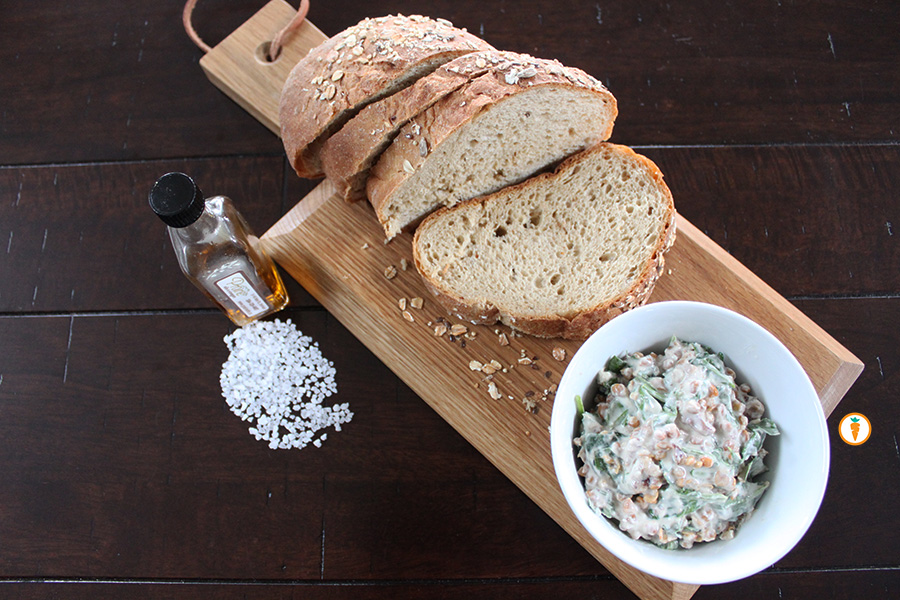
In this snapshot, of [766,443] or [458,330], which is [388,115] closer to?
[458,330]

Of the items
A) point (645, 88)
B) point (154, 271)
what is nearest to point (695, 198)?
point (645, 88)

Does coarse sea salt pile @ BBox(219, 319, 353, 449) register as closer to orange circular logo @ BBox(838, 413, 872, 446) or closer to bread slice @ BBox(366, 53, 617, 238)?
bread slice @ BBox(366, 53, 617, 238)

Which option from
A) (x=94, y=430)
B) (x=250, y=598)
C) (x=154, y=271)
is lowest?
(x=250, y=598)

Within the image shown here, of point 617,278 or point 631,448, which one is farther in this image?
point 617,278

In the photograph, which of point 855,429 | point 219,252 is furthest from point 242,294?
point 855,429

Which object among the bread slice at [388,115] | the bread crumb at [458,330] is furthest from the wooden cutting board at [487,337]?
the bread slice at [388,115]

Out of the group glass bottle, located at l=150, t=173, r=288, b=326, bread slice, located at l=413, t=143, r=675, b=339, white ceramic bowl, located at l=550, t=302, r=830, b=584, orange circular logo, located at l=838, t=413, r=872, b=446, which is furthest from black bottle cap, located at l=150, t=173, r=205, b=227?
orange circular logo, located at l=838, t=413, r=872, b=446

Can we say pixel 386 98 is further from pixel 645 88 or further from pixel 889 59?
pixel 889 59
